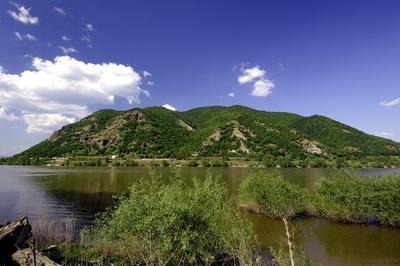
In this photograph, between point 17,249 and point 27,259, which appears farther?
point 17,249

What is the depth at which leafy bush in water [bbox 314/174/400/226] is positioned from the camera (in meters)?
40.2

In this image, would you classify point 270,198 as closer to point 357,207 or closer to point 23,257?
point 357,207

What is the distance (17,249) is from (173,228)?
29.7 ft

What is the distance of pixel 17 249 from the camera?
20.0 m

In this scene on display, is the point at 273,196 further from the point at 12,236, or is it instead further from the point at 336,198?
the point at 12,236

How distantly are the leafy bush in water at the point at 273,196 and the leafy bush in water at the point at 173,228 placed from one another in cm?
2268

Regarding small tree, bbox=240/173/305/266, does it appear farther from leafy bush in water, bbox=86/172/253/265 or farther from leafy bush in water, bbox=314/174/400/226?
leafy bush in water, bbox=86/172/253/265

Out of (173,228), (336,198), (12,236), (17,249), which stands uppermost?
(173,228)

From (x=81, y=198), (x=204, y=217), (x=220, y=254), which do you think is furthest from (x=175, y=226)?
(x=81, y=198)

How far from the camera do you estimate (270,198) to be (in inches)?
1913

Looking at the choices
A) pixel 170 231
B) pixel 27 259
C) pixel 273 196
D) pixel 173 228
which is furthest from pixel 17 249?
pixel 273 196

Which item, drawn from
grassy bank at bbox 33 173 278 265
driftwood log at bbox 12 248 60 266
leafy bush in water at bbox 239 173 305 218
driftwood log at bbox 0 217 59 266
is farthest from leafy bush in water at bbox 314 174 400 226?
driftwood log at bbox 0 217 59 266

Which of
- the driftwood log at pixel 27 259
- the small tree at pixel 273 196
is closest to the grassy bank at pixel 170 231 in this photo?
the driftwood log at pixel 27 259

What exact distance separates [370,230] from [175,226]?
2879cm
